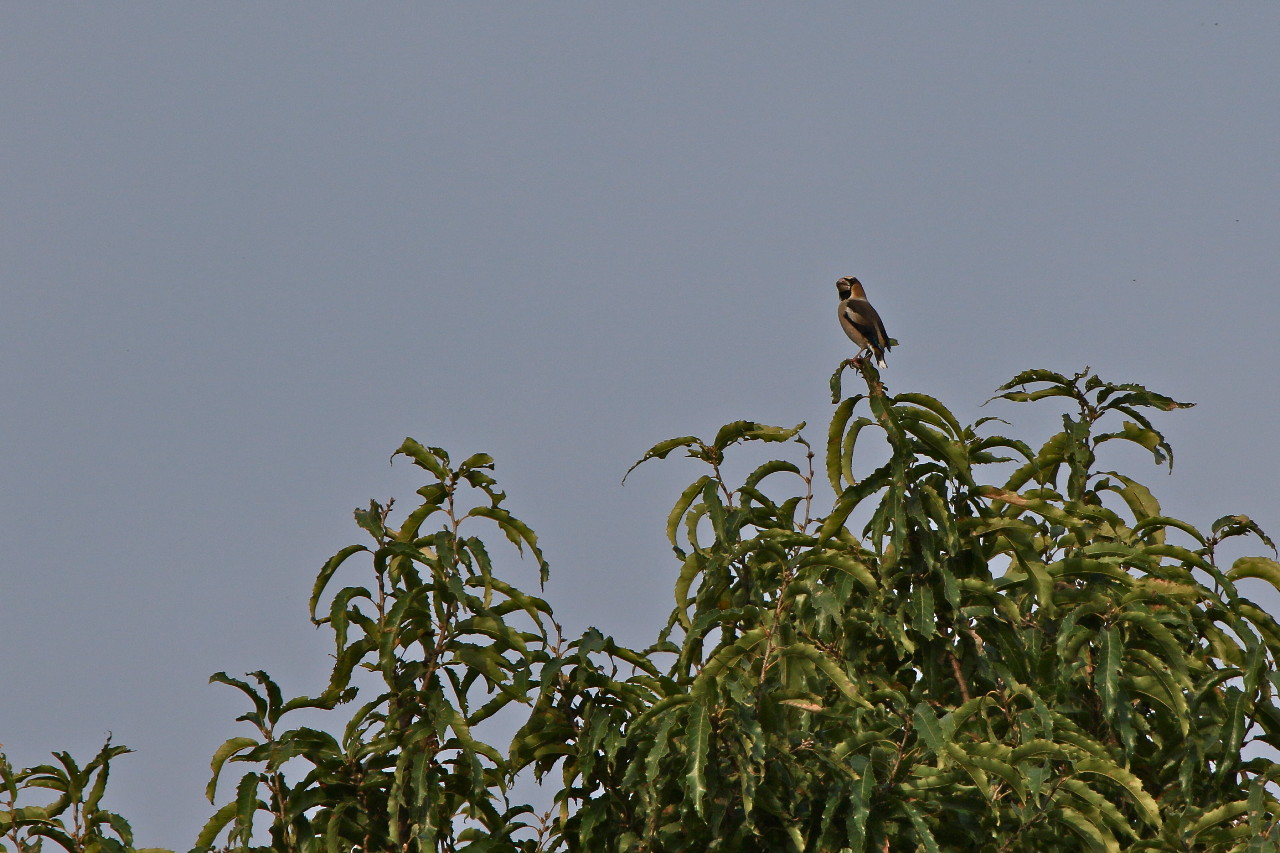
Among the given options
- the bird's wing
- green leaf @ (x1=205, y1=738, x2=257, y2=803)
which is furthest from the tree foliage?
the bird's wing

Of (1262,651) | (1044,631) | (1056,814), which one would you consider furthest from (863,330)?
(1056,814)

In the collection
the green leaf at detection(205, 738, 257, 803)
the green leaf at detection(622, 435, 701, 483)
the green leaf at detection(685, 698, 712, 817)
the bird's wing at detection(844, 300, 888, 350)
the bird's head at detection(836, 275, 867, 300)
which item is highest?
the bird's head at detection(836, 275, 867, 300)

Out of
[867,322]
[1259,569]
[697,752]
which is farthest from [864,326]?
[697,752]

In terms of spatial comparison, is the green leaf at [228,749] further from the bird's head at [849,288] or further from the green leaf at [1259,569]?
the bird's head at [849,288]

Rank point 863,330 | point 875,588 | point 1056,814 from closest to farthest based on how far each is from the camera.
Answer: point 1056,814, point 875,588, point 863,330

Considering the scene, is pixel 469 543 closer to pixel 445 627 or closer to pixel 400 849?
pixel 445 627

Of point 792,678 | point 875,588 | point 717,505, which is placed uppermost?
point 717,505

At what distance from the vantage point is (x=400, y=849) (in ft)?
20.2

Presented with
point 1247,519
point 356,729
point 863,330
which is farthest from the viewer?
point 863,330

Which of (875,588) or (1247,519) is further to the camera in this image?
(1247,519)

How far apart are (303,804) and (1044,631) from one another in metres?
3.70

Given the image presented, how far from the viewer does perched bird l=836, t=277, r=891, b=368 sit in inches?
447

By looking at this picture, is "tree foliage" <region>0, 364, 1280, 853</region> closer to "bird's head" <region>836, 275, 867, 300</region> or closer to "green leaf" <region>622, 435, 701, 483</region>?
"green leaf" <region>622, 435, 701, 483</region>

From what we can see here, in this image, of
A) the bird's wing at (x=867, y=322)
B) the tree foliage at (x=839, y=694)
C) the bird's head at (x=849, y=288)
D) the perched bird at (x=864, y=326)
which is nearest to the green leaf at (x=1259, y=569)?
the tree foliage at (x=839, y=694)
